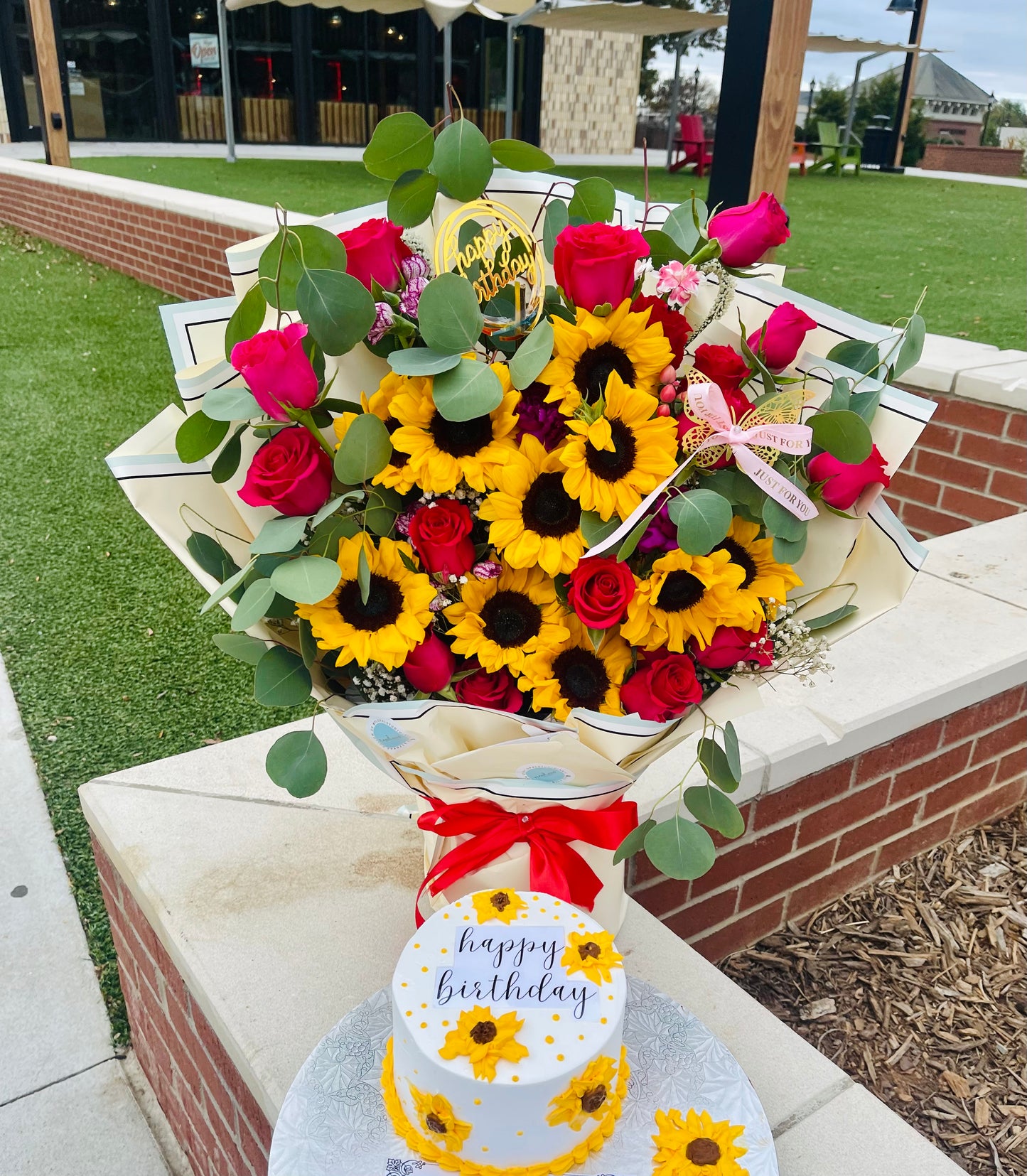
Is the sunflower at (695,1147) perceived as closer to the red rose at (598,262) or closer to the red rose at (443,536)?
the red rose at (443,536)

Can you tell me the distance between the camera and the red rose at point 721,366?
97cm

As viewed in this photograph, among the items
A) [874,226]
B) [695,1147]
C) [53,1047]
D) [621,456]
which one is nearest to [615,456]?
[621,456]

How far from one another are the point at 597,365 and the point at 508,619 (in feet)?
0.87

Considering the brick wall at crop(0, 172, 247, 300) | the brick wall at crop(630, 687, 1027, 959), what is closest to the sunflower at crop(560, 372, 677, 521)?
the brick wall at crop(630, 687, 1027, 959)

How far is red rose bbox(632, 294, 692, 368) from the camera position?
3.19 ft

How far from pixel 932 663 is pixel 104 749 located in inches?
86.7

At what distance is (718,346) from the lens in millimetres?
1017

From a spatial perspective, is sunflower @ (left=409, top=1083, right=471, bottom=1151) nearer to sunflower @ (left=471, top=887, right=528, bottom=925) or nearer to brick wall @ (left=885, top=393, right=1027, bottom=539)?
sunflower @ (left=471, top=887, right=528, bottom=925)

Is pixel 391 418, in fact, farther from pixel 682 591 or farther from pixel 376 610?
pixel 682 591

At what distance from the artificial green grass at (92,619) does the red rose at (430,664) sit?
1500mm

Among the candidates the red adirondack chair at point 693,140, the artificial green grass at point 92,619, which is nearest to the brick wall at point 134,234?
the artificial green grass at point 92,619

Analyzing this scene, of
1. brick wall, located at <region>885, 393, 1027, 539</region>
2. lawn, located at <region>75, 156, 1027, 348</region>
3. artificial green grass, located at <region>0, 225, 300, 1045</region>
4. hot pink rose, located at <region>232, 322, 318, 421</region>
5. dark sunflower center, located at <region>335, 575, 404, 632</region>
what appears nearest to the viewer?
hot pink rose, located at <region>232, 322, 318, 421</region>

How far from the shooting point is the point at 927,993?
6.77 feet

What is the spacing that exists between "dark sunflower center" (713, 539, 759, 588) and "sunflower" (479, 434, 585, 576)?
0.16 meters
